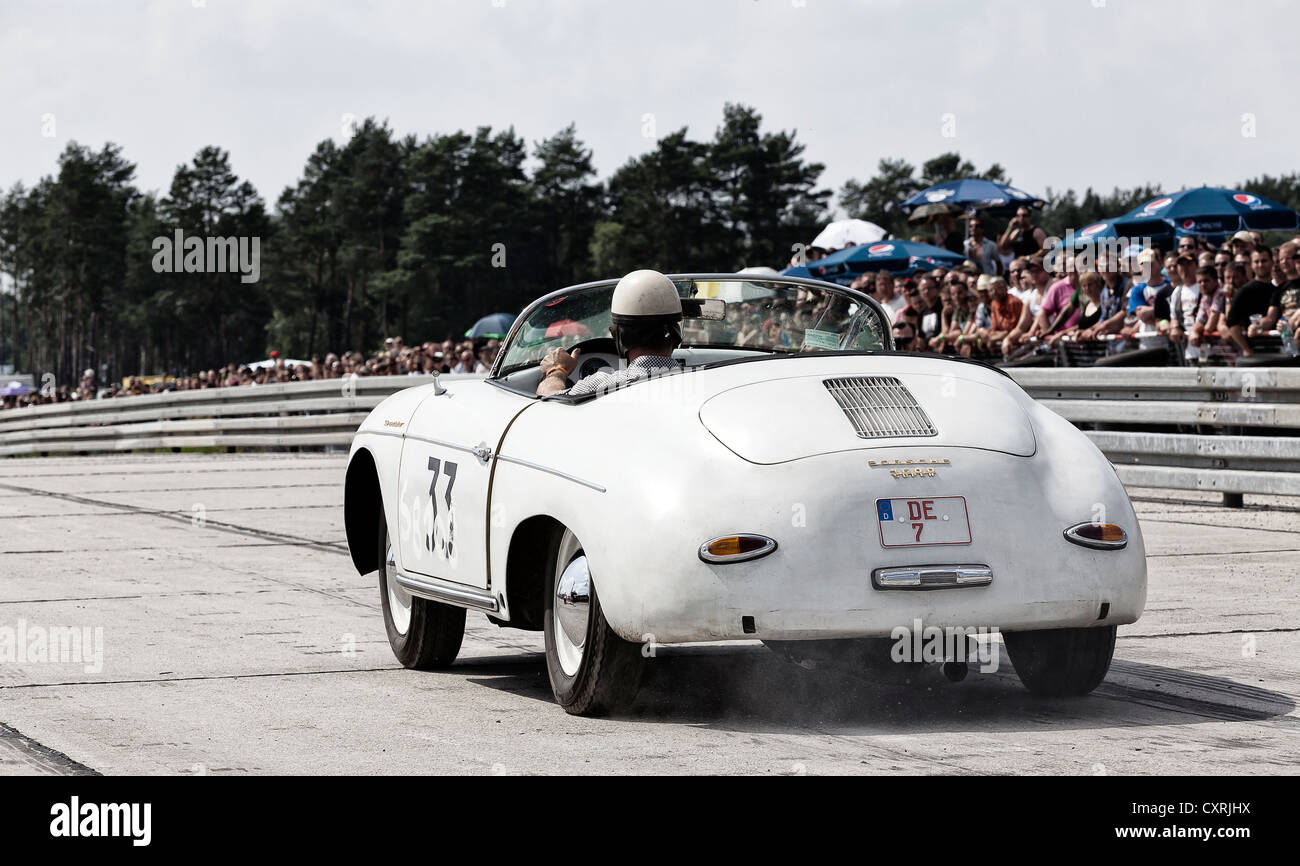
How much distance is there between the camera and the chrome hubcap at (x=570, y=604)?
18.0 feet

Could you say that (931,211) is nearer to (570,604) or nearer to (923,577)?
(570,604)

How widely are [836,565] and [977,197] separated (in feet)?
57.5

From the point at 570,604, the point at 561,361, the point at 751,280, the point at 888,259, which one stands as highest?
the point at 888,259

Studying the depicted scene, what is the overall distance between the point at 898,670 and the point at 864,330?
1.49 metres

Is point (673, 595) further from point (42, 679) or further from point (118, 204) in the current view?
point (118, 204)

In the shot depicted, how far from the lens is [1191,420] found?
42.8 feet

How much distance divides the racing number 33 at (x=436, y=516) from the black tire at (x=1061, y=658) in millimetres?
2090

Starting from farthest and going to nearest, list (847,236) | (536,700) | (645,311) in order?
1. (847,236)
2. (645,311)
3. (536,700)

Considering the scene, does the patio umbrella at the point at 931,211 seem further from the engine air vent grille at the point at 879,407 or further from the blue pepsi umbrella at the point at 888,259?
the engine air vent grille at the point at 879,407

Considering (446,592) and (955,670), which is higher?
(446,592)

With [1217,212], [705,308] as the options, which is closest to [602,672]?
[705,308]

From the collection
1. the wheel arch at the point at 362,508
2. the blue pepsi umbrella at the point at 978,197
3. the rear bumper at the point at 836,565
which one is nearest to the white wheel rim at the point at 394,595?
the wheel arch at the point at 362,508

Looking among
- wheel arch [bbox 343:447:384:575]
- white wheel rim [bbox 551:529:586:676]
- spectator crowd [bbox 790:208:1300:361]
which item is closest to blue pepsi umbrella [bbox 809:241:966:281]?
spectator crowd [bbox 790:208:1300:361]
